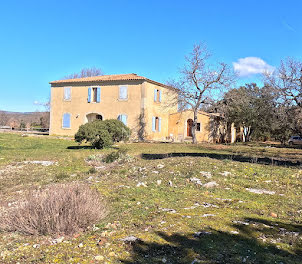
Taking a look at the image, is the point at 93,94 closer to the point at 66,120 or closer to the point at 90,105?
the point at 90,105

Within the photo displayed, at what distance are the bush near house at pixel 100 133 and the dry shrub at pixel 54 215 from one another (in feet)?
37.8

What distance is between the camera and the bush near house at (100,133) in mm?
15148

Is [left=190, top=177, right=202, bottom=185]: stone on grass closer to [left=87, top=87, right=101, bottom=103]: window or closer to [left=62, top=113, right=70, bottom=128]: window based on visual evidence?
[left=87, top=87, right=101, bottom=103]: window

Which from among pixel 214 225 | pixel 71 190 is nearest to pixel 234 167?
pixel 214 225

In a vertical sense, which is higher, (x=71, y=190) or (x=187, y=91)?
(x=187, y=91)

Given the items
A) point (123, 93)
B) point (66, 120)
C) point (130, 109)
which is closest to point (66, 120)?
point (66, 120)

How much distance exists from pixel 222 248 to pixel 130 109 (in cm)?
2256

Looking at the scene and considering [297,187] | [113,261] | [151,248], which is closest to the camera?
[113,261]

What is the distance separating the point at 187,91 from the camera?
936 inches

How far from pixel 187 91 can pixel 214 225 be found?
20878 millimetres

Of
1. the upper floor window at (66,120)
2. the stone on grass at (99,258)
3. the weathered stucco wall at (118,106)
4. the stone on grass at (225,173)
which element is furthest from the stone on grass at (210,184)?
the upper floor window at (66,120)

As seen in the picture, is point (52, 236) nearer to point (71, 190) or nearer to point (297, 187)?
point (71, 190)

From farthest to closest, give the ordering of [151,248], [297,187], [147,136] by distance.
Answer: [147,136], [297,187], [151,248]

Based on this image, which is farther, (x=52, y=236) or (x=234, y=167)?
(x=234, y=167)
